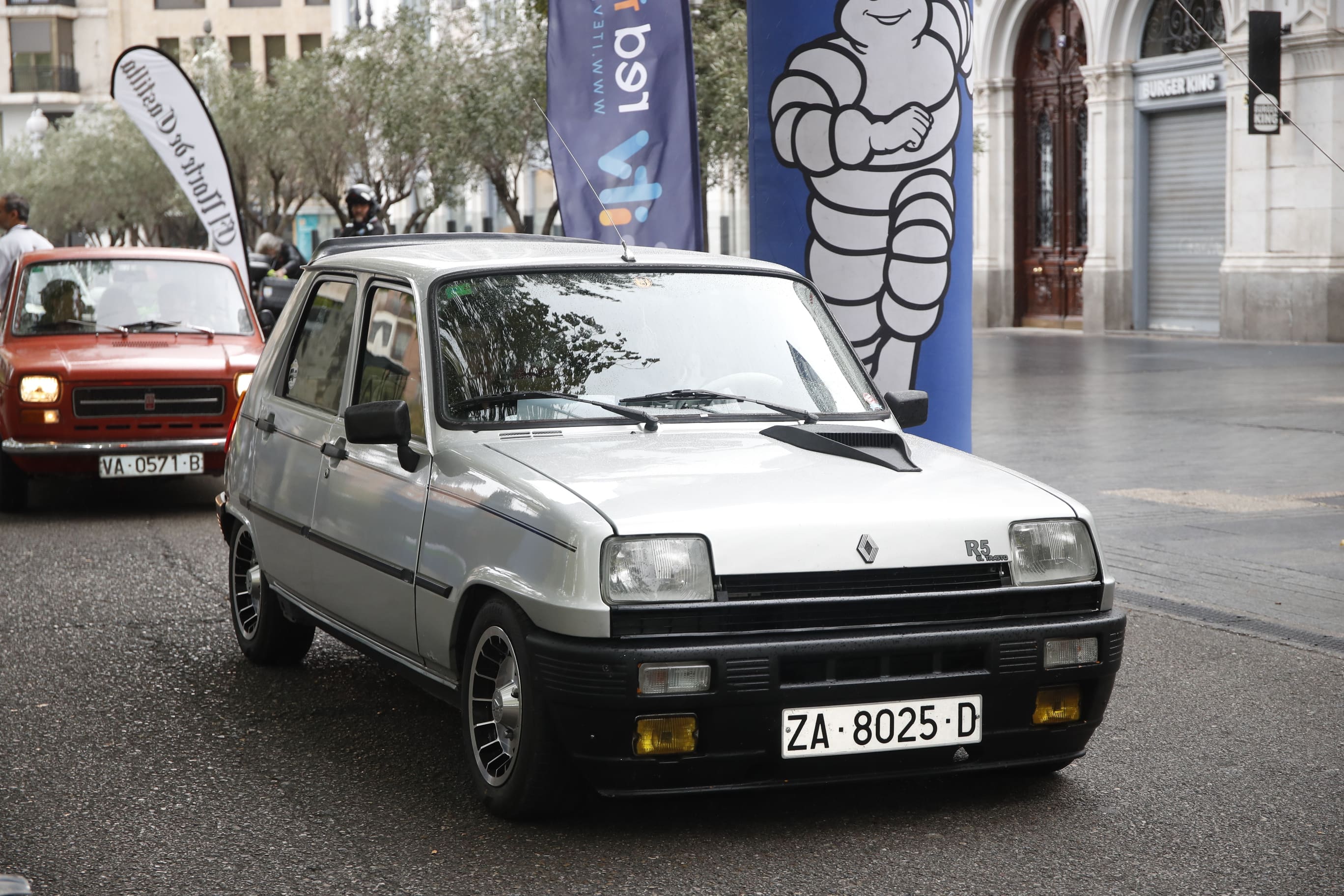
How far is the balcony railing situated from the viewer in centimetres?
8569

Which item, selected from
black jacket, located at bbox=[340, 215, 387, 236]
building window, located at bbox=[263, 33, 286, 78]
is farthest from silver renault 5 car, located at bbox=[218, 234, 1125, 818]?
building window, located at bbox=[263, 33, 286, 78]

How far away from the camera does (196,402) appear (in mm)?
10805

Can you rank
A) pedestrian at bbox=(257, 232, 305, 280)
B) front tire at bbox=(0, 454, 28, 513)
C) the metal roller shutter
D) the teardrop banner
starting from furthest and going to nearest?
the metal roller shutter
the teardrop banner
pedestrian at bbox=(257, 232, 305, 280)
front tire at bbox=(0, 454, 28, 513)

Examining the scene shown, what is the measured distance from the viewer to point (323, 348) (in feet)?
19.5

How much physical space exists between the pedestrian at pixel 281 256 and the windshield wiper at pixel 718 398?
31.8ft

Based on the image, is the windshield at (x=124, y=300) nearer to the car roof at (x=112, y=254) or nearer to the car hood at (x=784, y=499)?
the car roof at (x=112, y=254)

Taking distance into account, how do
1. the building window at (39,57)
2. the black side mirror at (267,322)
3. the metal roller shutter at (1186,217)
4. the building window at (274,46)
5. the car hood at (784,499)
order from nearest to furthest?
the car hood at (784,499) → the black side mirror at (267,322) → the metal roller shutter at (1186,217) → the building window at (274,46) → the building window at (39,57)

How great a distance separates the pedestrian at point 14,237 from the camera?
12516 millimetres

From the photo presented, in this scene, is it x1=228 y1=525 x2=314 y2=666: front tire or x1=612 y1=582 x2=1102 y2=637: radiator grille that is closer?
x1=612 y1=582 x2=1102 y2=637: radiator grille

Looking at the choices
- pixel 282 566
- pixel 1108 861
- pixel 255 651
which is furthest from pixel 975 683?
pixel 255 651

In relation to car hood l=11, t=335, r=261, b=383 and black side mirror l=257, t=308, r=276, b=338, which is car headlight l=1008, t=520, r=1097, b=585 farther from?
black side mirror l=257, t=308, r=276, b=338

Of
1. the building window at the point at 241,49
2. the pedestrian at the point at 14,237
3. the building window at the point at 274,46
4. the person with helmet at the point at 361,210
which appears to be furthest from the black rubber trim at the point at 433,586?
the building window at the point at 241,49

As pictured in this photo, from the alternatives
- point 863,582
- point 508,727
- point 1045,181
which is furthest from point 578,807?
point 1045,181

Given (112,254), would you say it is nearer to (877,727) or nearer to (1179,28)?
(877,727)
